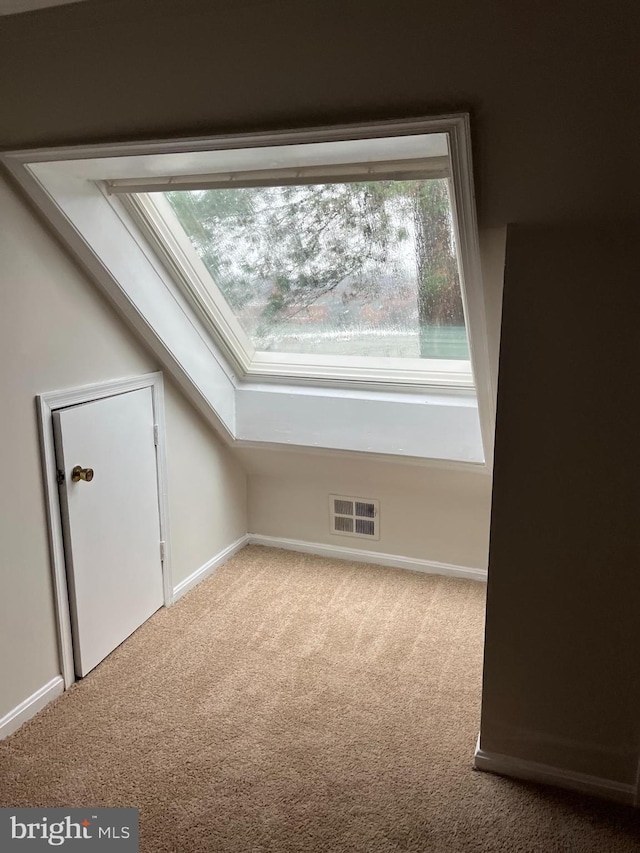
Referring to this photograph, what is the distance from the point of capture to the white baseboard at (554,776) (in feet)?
5.83

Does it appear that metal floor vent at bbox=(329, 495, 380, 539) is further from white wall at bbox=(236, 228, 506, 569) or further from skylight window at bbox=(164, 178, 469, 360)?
skylight window at bbox=(164, 178, 469, 360)

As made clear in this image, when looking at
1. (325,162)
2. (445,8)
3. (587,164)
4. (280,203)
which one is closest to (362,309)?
(280,203)

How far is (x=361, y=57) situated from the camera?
4.01 ft

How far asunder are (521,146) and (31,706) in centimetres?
229

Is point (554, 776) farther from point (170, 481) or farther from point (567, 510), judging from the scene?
point (170, 481)

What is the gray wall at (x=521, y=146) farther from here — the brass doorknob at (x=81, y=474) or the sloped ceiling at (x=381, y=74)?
the brass doorknob at (x=81, y=474)

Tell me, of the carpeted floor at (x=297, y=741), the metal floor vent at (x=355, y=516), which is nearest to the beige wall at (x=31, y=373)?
the carpeted floor at (x=297, y=741)

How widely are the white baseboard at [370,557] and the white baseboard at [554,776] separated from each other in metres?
1.20

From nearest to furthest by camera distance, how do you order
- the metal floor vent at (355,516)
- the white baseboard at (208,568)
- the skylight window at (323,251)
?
the skylight window at (323,251), the white baseboard at (208,568), the metal floor vent at (355,516)

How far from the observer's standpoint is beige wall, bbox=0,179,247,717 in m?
1.91

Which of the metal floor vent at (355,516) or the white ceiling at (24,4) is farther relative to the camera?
the metal floor vent at (355,516)

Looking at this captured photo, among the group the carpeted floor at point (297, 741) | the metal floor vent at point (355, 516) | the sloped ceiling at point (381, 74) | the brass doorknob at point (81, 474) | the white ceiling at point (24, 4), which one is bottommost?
the carpeted floor at point (297, 741)

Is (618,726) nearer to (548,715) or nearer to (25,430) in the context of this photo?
(548,715)

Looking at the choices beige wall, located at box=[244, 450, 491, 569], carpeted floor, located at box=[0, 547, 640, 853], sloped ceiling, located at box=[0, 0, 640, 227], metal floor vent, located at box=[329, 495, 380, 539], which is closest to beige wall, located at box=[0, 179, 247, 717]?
carpeted floor, located at box=[0, 547, 640, 853]
